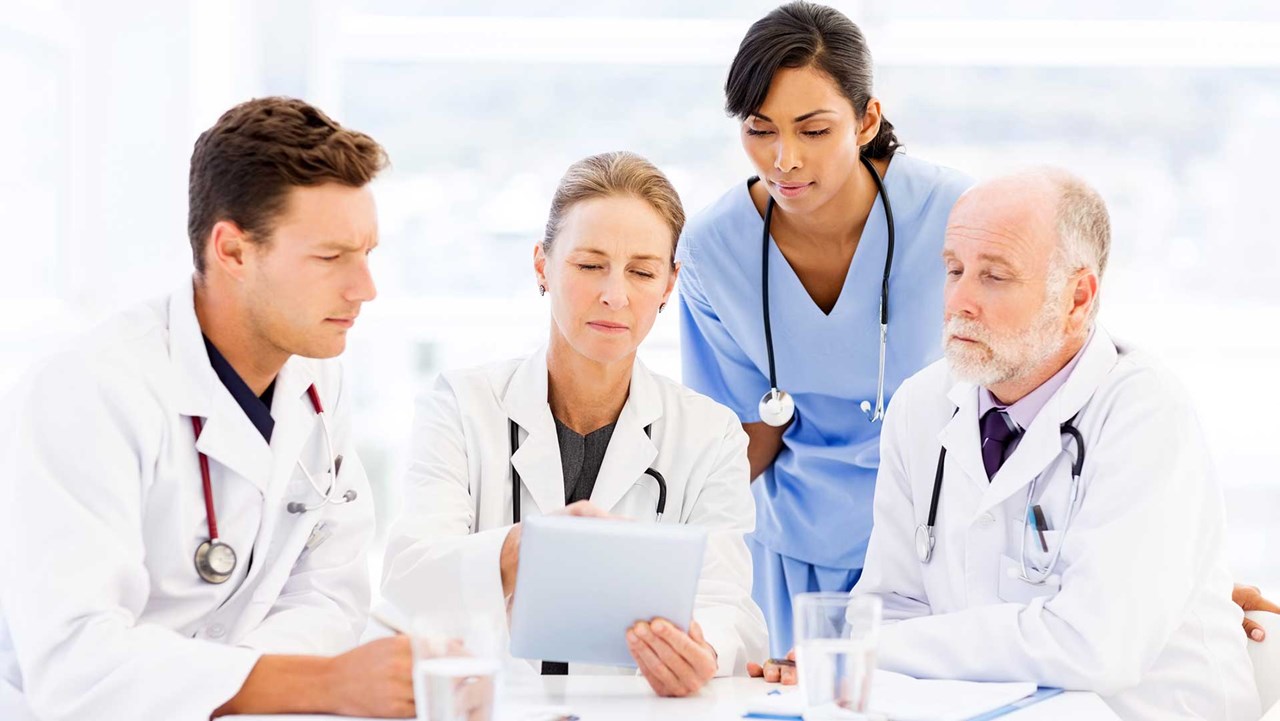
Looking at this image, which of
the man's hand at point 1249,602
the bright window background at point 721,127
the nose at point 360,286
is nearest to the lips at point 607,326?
the nose at point 360,286

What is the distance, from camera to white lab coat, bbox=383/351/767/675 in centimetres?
174

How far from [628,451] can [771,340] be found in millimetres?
660

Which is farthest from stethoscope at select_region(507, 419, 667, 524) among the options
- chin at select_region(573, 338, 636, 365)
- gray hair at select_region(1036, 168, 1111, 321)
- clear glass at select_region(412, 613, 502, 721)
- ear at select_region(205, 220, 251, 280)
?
clear glass at select_region(412, 613, 502, 721)

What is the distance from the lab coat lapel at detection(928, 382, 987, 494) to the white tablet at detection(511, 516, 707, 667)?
1.88ft

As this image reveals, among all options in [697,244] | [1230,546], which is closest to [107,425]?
[697,244]

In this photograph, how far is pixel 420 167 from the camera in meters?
3.93

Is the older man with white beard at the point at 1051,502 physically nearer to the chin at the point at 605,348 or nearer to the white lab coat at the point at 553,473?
the white lab coat at the point at 553,473

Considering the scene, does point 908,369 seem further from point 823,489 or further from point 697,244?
point 697,244

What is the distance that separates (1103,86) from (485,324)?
2.09m

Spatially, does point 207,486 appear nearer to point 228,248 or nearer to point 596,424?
point 228,248

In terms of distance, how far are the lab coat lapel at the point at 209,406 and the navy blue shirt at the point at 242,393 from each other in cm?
2

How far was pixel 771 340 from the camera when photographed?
2455mm

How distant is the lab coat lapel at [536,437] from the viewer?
1.86 m

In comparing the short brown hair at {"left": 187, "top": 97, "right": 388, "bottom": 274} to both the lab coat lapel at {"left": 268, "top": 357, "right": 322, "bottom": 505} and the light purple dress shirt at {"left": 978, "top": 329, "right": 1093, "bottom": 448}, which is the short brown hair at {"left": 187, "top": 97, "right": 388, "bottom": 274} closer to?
the lab coat lapel at {"left": 268, "top": 357, "right": 322, "bottom": 505}
